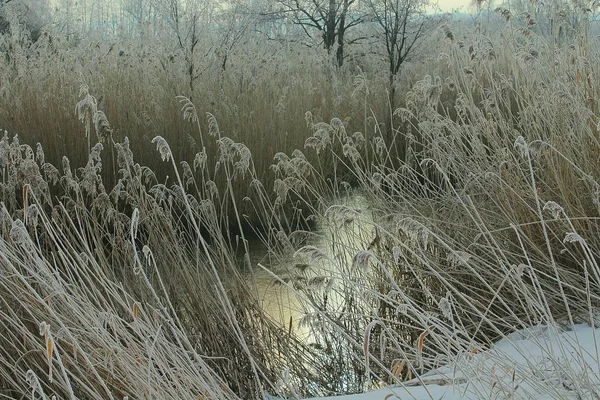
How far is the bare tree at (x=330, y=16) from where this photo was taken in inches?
472

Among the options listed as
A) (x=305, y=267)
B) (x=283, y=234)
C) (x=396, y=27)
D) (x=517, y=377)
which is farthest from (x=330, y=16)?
(x=517, y=377)

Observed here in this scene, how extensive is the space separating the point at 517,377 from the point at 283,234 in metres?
1.37

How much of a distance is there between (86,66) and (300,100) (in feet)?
6.06

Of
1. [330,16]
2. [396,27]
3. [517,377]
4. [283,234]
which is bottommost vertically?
[517,377]

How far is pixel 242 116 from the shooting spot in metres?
5.76

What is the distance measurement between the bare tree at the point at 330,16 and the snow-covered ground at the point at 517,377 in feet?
29.9

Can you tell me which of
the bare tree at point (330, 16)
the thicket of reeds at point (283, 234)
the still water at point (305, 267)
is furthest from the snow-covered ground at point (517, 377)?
the bare tree at point (330, 16)

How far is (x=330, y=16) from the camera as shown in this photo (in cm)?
1231

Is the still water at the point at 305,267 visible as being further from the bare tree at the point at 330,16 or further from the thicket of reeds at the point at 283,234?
the bare tree at the point at 330,16

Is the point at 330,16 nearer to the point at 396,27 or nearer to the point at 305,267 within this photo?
the point at 396,27

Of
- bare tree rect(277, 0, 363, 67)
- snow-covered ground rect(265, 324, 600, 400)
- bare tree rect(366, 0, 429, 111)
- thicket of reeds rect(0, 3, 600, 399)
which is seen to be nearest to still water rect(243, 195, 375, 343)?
thicket of reeds rect(0, 3, 600, 399)

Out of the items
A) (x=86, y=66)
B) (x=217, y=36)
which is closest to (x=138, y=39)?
(x=217, y=36)

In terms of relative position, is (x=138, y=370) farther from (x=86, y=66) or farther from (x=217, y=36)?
(x=217, y=36)

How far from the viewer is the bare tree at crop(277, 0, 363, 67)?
39.3 ft
